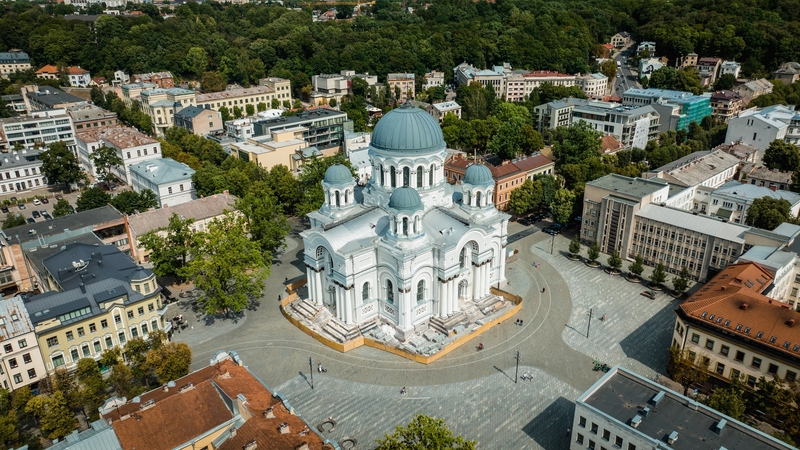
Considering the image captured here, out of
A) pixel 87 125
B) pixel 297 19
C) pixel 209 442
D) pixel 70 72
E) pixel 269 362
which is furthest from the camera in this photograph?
pixel 297 19

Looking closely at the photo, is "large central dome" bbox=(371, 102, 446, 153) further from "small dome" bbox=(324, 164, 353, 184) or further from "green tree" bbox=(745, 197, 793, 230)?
"green tree" bbox=(745, 197, 793, 230)

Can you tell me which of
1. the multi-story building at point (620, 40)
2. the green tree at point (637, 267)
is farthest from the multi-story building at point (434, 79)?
the green tree at point (637, 267)

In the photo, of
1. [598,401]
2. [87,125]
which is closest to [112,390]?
[598,401]

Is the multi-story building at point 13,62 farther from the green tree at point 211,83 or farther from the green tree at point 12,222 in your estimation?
the green tree at point 12,222

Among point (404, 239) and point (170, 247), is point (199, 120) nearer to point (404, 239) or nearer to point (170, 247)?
point (170, 247)

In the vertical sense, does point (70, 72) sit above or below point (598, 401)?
above

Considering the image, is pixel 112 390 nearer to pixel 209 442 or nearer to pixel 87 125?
pixel 209 442

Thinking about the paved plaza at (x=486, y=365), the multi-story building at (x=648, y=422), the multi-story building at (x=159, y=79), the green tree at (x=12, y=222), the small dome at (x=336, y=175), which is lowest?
the paved plaza at (x=486, y=365)
